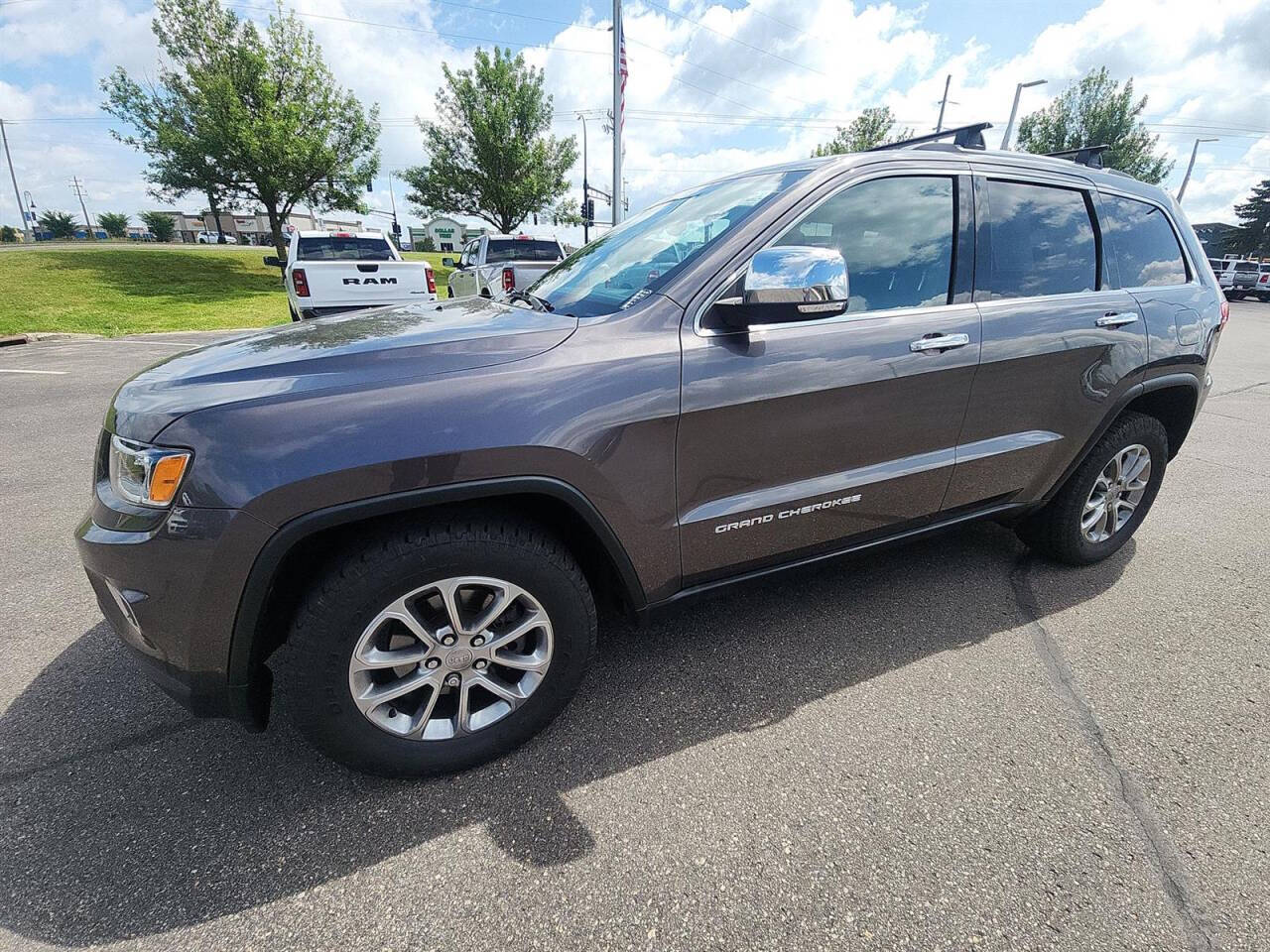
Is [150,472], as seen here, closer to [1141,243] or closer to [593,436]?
[593,436]

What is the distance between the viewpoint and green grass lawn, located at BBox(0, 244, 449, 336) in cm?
1258

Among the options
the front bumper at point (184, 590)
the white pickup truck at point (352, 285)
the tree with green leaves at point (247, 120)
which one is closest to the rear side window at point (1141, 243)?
the front bumper at point (184, 590)

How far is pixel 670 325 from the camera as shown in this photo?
77.2 inches

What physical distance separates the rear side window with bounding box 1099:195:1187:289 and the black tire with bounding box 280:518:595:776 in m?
2.90

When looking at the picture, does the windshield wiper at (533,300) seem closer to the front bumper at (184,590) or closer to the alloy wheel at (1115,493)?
the front bumper at (184,590)

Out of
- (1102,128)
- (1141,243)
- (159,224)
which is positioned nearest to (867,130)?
(1102,128)

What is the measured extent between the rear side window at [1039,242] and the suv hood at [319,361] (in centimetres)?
183

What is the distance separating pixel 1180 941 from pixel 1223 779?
72 cm

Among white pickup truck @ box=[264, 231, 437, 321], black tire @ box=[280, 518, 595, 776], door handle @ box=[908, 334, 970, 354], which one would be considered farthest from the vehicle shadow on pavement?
white pickup truck @ box=[264, 231, 437, 321]

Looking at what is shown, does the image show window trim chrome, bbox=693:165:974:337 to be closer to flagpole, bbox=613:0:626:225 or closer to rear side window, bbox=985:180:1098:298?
rear side window, bbox=985:180:1098:298

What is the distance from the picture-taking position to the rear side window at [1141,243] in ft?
9.62

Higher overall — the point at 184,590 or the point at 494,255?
the point at 494,255

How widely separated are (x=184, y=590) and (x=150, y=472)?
0.30 meters

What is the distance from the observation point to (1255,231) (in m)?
57.4
